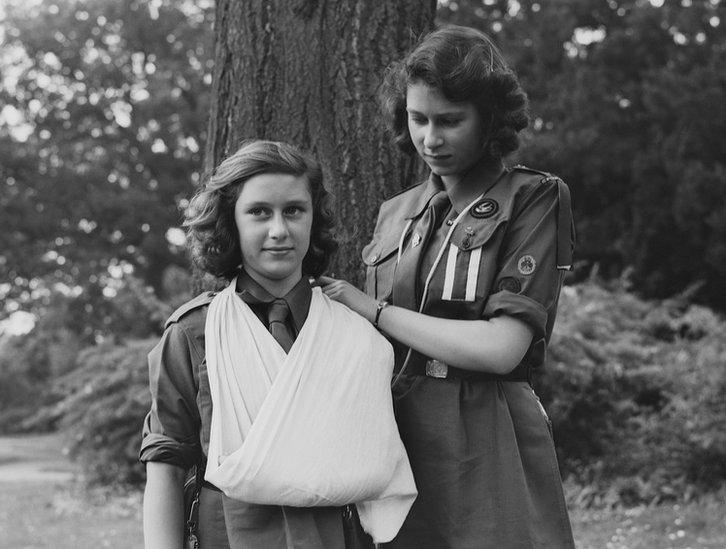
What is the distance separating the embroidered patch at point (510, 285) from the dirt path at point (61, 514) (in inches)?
196

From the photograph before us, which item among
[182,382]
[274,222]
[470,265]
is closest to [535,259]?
[470,265]

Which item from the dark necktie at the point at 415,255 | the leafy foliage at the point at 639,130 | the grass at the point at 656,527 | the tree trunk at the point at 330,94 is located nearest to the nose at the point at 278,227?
the dark necktie at the point at 415,255

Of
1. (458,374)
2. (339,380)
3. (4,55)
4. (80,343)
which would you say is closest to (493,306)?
(458,374)

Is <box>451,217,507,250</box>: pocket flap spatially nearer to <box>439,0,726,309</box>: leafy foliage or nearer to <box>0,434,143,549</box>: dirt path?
<box>0,434,143,549</box>: dirt path

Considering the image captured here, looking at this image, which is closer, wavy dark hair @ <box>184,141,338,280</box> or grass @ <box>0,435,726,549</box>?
wavy dark hair @ <box>184,141,338,280</box>

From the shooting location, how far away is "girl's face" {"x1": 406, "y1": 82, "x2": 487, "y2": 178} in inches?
89.0


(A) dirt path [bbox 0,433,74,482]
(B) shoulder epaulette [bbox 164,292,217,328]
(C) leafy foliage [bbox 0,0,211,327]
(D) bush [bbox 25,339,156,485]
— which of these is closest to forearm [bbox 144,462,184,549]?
(B) shoulder epaulette [bbox 164,292,217,328]

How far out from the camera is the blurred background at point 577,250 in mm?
7297

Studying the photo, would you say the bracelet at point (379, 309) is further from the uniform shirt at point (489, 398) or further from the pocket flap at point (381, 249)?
the pocket flap at point (381, 249)

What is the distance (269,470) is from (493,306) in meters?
0.61

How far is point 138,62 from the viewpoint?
A: 21172 mm

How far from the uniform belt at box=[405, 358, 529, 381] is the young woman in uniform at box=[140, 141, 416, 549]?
17 centimetres

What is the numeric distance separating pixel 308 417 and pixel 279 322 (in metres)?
0.26

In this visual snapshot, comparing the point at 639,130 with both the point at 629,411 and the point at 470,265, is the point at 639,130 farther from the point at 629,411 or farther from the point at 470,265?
the point at 470,265
